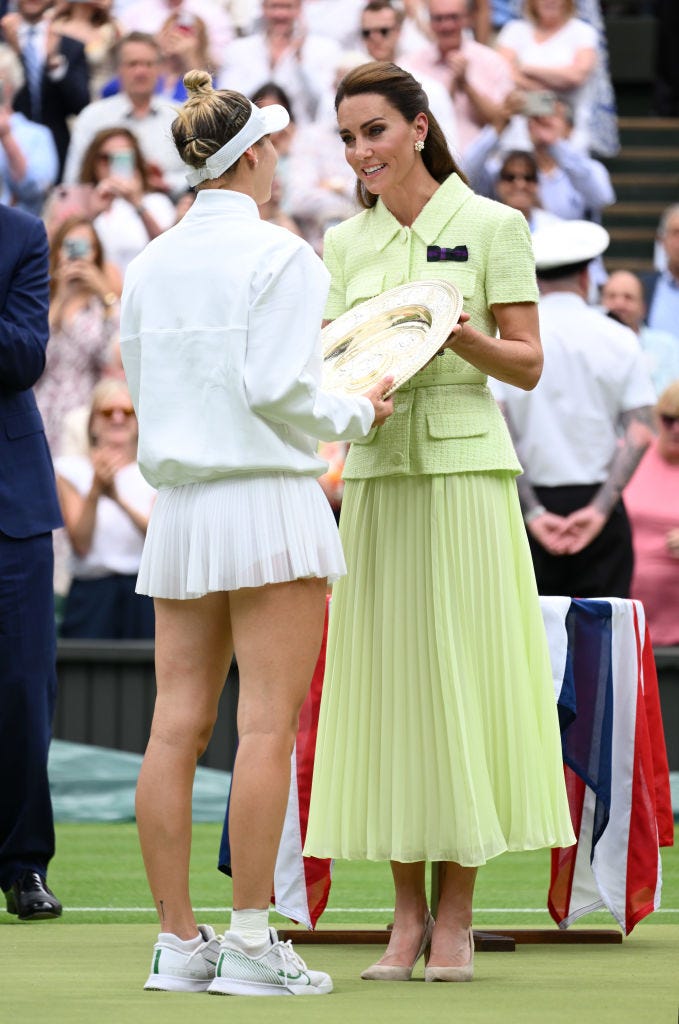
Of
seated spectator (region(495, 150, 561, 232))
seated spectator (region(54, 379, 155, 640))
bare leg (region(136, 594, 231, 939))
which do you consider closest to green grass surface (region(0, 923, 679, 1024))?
bare leg (region(136, 594, 231, 939))

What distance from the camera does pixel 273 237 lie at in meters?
3.75

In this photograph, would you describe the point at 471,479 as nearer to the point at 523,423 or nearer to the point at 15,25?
the point at 523,423

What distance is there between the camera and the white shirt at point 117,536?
9094mm

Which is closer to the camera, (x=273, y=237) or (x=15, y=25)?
(x=273, y=237)

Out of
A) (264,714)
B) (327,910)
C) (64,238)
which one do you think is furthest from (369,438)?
(64,238)

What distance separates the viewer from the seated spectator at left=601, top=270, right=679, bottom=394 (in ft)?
32.4

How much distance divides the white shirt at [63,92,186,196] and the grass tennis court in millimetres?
5800

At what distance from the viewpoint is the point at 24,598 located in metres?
5.27

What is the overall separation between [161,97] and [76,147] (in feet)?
2.51

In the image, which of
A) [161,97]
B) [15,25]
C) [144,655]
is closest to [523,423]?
[144,655]

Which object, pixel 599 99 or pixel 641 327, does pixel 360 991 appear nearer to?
pixel 641 327

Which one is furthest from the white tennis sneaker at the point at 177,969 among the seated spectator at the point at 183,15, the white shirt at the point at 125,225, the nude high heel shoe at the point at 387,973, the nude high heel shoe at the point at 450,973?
the seated spectator at the point at 183,15

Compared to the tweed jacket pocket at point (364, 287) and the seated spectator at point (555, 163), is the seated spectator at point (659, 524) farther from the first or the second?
the tweed jacket pocket at point (364, 287)

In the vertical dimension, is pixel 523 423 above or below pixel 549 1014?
below
